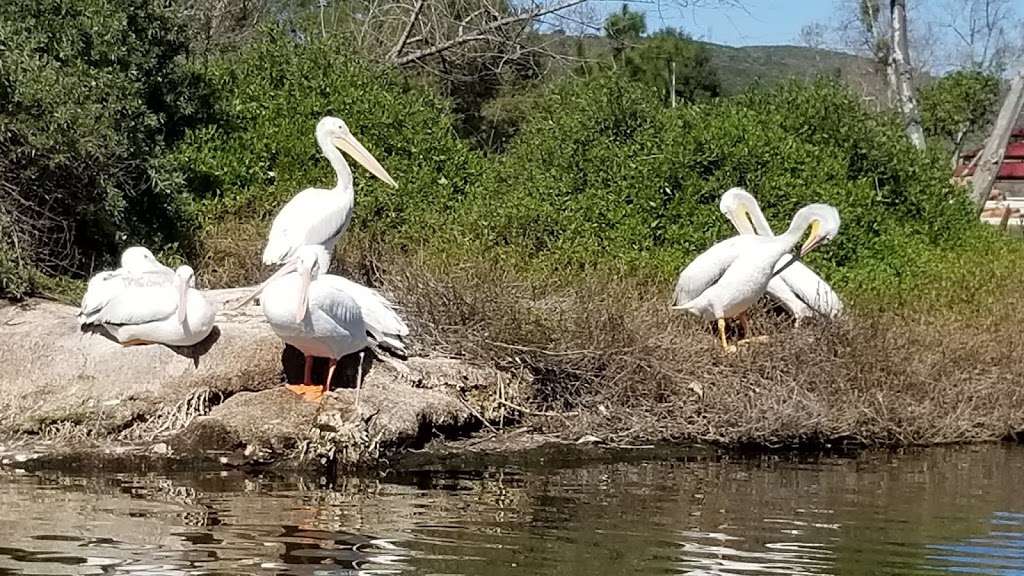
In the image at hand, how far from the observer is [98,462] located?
30.2 ft

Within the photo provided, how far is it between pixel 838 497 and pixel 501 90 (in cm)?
1689

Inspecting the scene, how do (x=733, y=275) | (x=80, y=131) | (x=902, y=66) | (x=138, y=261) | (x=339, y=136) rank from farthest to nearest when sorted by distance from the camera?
(x=902, y=66), (x=339, y=136), (x=80, y=131), (x=733, y=275), (x=138, y=261)

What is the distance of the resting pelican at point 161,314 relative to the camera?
937cm

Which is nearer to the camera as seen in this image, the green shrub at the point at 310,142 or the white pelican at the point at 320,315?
the white pelican at the point at 320,315

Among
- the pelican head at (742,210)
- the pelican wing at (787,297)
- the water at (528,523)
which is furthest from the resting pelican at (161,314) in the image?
the pelican head at (742,210)

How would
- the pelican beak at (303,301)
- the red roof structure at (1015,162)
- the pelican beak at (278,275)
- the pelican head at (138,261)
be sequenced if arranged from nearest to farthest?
the pelican beak at (303,301), the pelican beak at (278,275), the pelican head at (138,261), the red roof structure at (1015,162)

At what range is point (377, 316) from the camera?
9711 mm

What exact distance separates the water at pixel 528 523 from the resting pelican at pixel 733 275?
5.17ft

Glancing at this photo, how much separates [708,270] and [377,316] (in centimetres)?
304

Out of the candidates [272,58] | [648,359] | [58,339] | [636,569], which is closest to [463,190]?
[272,58]

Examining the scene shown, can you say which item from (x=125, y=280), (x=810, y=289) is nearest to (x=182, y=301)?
(x=125, y=280)

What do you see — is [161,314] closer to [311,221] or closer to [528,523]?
[311,221]

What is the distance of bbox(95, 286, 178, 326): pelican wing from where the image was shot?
9531 millimetres

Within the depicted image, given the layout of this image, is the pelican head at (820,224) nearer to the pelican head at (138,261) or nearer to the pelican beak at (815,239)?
the pelican beak at (815,239)
